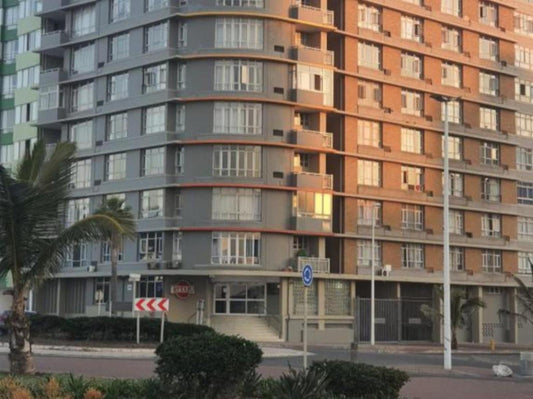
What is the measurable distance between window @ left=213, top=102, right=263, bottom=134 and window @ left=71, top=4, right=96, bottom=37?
1452cm

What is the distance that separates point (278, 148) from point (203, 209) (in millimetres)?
6374

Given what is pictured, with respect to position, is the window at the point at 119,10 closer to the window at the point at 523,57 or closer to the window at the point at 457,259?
the window at the point at 457,259

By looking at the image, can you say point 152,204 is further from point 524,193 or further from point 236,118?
point 524,193

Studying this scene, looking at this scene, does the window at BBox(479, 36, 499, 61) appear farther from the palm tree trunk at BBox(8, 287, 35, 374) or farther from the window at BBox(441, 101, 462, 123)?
the palm tree trunk at BBox(8, 287, 35, 374)

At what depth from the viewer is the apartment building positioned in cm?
5503

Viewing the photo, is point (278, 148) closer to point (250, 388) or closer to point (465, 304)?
point (465, 304)

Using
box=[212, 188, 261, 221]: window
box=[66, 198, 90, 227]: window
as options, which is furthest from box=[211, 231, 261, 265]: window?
box=[66, 198, 90, 227]: window

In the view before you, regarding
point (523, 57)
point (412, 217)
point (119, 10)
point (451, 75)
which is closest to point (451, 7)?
point (451, 75)

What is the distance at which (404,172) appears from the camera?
207 feet

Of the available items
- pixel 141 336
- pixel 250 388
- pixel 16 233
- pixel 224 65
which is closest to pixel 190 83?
pixel 224 65

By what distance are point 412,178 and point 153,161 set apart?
19.6 metres

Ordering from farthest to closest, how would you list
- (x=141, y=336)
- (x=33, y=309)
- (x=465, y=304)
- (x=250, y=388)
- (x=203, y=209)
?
(x=33, y=309) < (x=203, y=209) < (x=465, y=304) < (x=141, y=336) < (x=250, y=388)

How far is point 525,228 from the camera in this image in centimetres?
7169

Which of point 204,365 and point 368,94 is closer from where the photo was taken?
point 204,365
